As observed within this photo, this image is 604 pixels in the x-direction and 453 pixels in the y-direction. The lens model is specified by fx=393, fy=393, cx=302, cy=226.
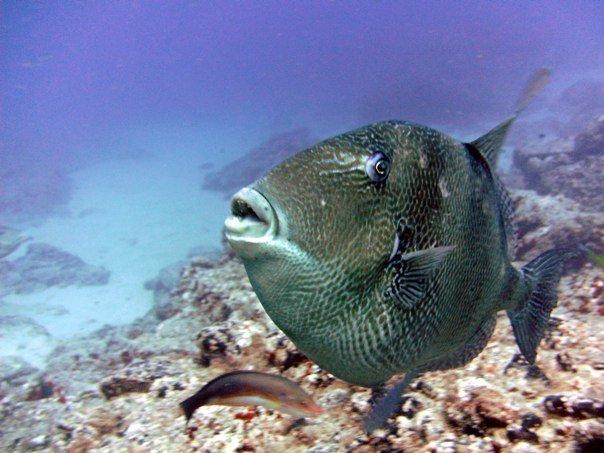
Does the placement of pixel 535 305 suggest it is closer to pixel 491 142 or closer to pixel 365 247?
pixel 491 142

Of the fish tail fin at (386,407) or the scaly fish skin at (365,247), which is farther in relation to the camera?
the fish tail fin at (386,407)

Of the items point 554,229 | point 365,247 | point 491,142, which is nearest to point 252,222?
point 365,247

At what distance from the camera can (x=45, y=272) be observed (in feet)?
59.8

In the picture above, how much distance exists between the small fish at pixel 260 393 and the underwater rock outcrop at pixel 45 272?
1744cm

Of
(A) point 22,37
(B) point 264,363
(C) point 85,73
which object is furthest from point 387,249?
(C) point 85,73

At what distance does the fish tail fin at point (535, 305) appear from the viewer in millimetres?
1463

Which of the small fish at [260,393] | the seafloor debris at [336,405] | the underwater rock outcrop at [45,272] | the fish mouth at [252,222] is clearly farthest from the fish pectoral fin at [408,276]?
the underwater rock outcrop at [45,272]

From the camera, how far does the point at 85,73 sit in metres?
138

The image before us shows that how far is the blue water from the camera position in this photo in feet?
77.0

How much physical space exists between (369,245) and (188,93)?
121m

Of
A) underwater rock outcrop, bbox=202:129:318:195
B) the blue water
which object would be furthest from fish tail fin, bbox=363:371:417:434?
underwater rock outcrop, bbox=202:129:318:195

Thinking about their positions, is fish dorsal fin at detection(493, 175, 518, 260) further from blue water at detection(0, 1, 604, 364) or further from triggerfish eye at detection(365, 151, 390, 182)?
blue water at detection(0, 1, 604, 364)

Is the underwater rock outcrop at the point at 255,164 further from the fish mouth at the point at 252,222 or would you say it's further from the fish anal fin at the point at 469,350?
the fish mouth at the point at 252,222

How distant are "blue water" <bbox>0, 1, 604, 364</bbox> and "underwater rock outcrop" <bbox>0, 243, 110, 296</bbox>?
0.54 metres
